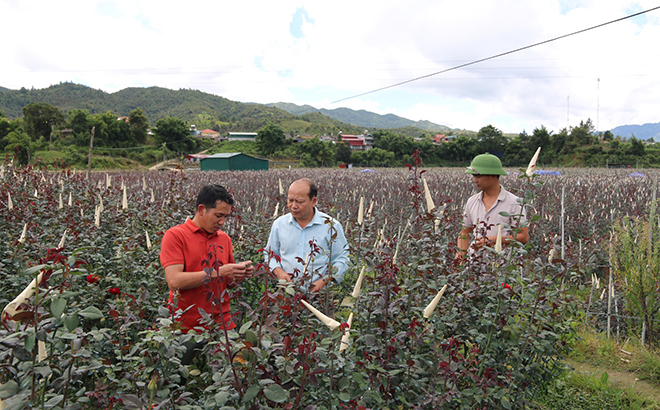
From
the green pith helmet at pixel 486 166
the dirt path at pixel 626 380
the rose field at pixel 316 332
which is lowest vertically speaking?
the dirt path at pixel 626 380

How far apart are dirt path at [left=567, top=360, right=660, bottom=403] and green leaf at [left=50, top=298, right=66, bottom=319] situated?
14.0 feet

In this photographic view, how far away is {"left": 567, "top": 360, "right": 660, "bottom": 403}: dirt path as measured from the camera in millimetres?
3463

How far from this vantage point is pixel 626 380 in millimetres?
3637

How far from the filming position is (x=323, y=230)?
312cm

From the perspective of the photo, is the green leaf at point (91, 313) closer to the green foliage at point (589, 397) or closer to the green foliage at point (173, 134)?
the green foliage at point (589, 397)

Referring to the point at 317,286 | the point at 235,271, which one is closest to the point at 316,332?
the point at 317,286

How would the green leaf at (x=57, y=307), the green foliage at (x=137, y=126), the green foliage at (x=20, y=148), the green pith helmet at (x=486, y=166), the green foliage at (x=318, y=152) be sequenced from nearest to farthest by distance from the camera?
the green leaf at (x=57, y=307) → the green pith helmet at (x=486, y=166) → the green foliage at (x=20, y=148) → the green foliage at (x=137, y=126) → the green foliage at (x=318, y=152)

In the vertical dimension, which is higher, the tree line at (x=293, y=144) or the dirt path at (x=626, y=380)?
the tree line at (x=293, y=144)

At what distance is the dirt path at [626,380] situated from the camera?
3463 mm

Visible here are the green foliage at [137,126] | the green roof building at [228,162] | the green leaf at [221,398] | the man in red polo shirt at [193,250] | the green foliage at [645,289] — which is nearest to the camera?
the green leaf at [221,398]

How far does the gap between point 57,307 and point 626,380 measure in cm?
456

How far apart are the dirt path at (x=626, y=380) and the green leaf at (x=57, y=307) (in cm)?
427

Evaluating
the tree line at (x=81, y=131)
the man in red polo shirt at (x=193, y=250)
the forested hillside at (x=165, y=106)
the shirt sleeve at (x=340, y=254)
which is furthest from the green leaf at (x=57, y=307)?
the forested hillside at (x=165, y=106)

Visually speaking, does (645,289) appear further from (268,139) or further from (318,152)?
(268,139)
